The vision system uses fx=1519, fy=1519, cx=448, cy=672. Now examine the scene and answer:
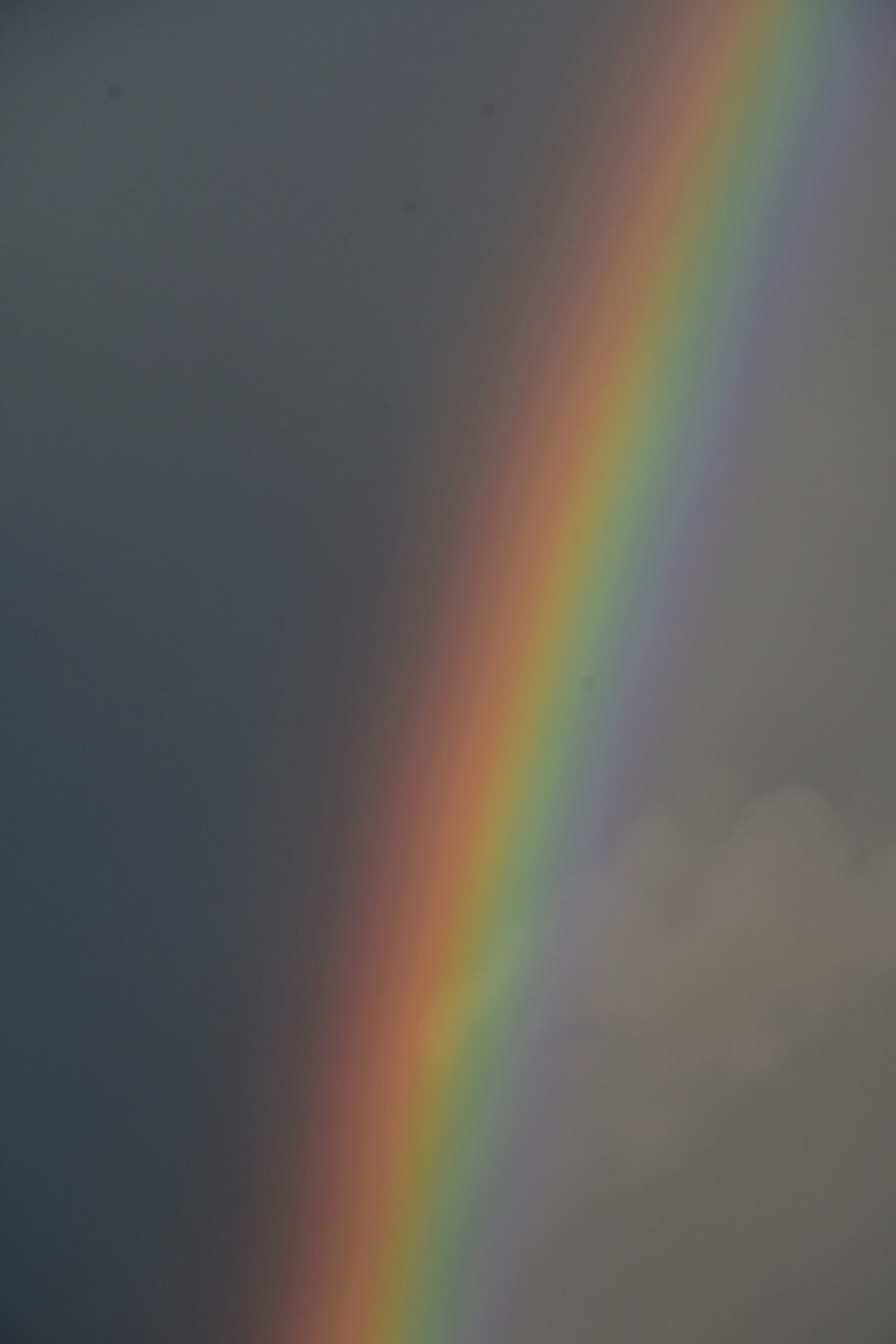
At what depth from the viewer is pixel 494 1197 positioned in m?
3.69

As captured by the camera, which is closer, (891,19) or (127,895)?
(891,19)

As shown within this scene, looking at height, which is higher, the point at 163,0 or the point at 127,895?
the point at 163,0

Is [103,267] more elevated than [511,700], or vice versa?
[103,267]

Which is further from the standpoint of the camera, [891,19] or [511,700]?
[511,700]

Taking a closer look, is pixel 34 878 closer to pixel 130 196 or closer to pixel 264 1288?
pixel 264 1288

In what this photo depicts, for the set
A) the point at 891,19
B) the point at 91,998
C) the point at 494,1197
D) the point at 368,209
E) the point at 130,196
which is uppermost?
the point at 130,196

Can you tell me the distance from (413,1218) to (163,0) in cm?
298

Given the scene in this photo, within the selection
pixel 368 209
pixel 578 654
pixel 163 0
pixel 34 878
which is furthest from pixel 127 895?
pixel 163 0

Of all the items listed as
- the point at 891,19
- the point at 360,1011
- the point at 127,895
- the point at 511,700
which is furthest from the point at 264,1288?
the point at 891,19

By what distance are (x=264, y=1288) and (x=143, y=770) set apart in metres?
1.31

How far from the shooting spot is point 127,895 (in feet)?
12.4

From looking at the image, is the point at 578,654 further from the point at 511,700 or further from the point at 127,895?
the point at 127,895

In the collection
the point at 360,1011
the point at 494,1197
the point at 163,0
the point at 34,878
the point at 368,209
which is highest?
the point at 163,0

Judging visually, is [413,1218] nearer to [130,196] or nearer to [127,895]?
[127,895]
